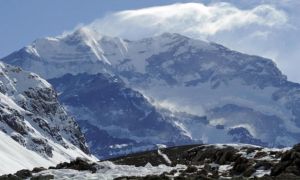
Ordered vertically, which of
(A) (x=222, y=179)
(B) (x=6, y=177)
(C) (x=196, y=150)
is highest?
(C) (x=196, y=150)

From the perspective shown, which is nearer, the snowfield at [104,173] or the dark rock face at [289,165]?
the dark rock face at [289,165]

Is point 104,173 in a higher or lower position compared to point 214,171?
higher

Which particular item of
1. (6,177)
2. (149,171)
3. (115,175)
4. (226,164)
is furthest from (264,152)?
(6,177)

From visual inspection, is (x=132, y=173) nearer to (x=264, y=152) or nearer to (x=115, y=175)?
(x=115, y=175)

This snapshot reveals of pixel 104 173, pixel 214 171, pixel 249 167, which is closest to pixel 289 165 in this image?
pixel 249 167

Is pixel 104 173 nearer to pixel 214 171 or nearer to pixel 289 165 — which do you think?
pixel 214 171

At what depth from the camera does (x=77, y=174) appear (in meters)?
62.4

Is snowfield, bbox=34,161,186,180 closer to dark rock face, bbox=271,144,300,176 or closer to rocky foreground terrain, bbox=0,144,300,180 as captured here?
rocky foreground terrain, bbox=0,144,300,180

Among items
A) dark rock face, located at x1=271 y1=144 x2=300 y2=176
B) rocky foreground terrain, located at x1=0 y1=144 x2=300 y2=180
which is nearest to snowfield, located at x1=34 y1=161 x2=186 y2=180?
rocky foreground terrain, located at x1=0 y1=144 x2=300 y2=180

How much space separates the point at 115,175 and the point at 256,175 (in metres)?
9.99

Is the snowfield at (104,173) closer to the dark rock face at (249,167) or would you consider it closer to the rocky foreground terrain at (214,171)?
the rocky foreground terrain at (214,171)

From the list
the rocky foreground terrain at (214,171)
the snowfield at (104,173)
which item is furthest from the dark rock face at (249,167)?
the snowfield at (104,173)

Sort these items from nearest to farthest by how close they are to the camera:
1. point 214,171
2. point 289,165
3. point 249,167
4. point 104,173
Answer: point 289,165 → point 249,167 → point 214,171 → point 104,173

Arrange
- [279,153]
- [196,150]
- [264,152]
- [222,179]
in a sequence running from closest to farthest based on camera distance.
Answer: [222,179], [279,153], [264,152], [196,150]
